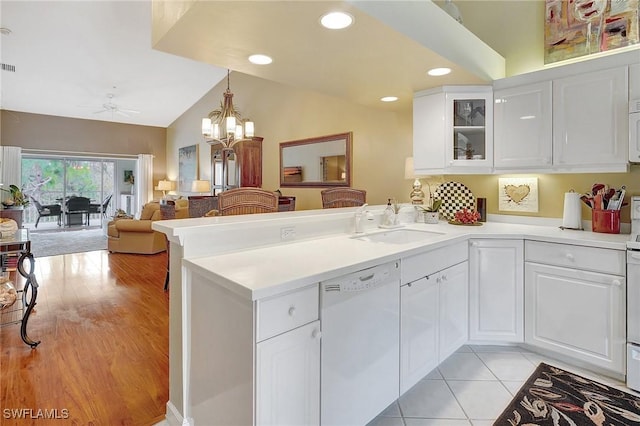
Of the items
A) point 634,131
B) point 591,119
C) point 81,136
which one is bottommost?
point 634,131

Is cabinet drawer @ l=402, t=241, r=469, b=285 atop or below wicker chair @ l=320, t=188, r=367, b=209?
below

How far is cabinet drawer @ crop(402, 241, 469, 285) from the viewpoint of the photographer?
1.83 meters

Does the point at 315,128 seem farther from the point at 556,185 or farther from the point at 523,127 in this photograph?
the point at 556,185

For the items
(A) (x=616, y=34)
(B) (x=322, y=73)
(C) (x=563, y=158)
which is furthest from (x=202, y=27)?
(A) (x=616, y=34)

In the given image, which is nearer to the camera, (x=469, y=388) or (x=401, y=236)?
(x=469, y=388)

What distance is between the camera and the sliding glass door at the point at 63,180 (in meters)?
8.42

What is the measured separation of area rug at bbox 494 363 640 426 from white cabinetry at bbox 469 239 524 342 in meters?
0.40

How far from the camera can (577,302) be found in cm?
221

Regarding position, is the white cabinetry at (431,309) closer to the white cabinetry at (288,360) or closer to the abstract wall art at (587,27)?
the white cabinetry at (288,360)

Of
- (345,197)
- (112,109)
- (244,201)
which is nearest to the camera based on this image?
(244,201)

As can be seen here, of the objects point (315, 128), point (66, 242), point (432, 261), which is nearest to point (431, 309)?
point (432, 261)

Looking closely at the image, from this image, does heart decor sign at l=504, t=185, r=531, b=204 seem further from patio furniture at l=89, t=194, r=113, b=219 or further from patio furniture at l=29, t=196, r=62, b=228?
patio furniture at l=29, t=196, r=62, b=228

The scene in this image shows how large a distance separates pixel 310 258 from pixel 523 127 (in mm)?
2271

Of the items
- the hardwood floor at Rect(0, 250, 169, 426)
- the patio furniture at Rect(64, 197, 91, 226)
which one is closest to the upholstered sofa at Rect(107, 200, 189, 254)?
the hardwood floor at Rect(0, 250, 169, 426)
